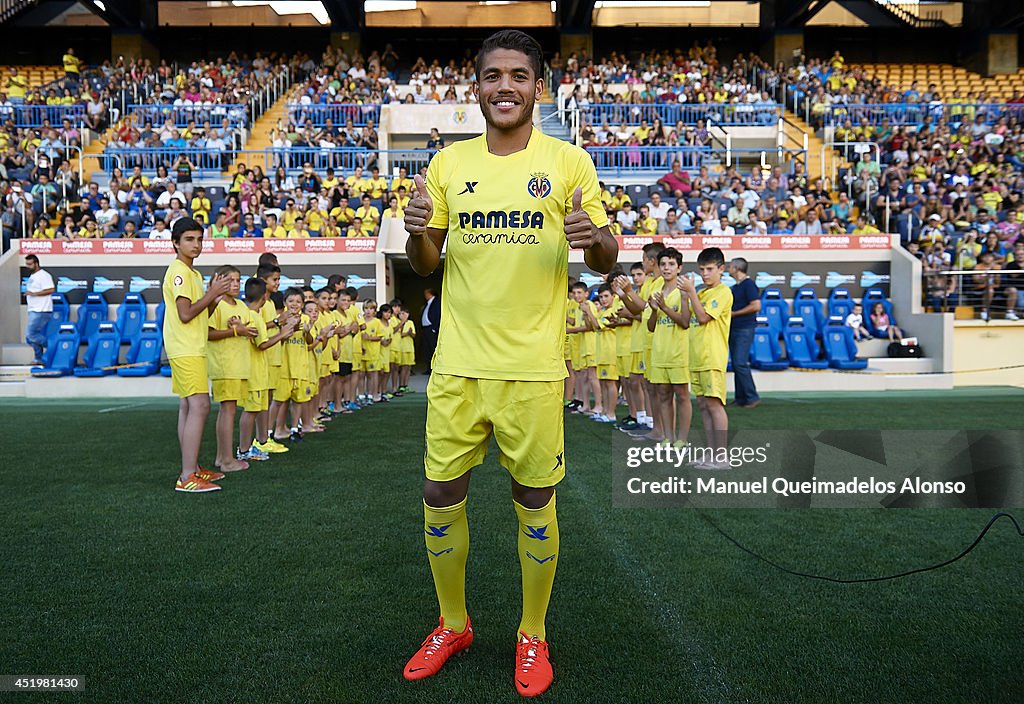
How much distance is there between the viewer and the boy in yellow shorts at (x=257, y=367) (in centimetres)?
808

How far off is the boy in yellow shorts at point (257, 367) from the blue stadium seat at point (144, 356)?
8624mm

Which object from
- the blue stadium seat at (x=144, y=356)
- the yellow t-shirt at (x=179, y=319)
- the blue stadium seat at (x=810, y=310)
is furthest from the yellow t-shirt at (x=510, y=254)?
the blue stadium seat at (x=810, y=310)

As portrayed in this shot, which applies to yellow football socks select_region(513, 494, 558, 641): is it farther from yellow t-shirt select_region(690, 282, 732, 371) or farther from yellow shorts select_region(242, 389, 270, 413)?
yellow shorts select_region(242, 389, 270, 413)

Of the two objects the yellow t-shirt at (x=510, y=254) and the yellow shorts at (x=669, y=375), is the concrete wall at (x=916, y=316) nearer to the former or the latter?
the yellow shorts at (x=669, y=375)

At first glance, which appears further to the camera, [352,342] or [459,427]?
[352,342]

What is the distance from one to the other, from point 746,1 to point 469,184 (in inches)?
1428

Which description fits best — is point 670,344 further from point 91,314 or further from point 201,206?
point 201,206

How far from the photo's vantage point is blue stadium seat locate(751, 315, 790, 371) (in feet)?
54.0

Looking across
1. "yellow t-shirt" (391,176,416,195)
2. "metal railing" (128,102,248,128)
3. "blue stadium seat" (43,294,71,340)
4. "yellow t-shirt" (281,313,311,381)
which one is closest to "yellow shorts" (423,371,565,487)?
"yellow t-shirt" (281,313,311,381)

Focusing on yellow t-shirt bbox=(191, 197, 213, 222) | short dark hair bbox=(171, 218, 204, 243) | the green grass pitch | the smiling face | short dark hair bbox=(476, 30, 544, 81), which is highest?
yellow t-shirt bbox=(191, 197, 213, 222)

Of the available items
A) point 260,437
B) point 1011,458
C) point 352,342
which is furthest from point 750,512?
point 352,342

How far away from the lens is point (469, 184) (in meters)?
3.26

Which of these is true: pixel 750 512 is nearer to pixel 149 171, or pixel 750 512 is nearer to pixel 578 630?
pixel 578 630

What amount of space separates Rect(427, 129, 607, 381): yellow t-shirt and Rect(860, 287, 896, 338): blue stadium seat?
52.2 ft
